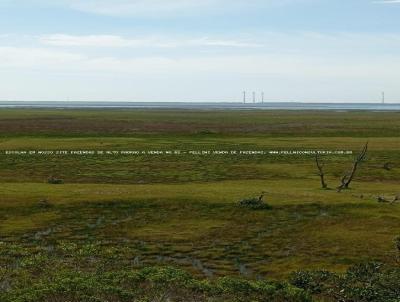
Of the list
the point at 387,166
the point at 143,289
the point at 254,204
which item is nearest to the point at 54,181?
the point at 254,204

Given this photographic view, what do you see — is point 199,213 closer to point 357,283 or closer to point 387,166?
point 357,283

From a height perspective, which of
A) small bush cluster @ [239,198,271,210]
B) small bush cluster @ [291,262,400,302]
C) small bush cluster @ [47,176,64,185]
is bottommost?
small bush cluster @ [291,262,400,302]

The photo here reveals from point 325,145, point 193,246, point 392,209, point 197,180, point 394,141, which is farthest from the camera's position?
point 394,141

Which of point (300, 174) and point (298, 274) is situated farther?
point (300, 174)

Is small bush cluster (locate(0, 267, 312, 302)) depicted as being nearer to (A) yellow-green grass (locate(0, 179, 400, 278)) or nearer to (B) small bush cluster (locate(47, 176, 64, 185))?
(A) yellow-green grass (locate(0, 179, 400, 278))

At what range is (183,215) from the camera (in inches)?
1404

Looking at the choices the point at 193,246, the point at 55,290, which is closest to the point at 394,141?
the point at 193,246

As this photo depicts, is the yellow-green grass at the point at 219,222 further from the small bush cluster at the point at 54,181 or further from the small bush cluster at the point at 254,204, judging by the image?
the small bush cluster at the point at 54,181

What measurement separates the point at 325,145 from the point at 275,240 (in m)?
54.5

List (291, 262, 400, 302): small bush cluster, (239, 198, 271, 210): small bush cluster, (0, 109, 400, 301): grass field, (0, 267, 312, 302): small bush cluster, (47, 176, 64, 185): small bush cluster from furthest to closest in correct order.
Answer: (47, 176, 64, 185): small bush cluster
(239, 198, 271, 210): small bush cluster
(0, 109, 400, 301): grass field
(291, 262, 400, 302): small bush cluster
(0, 267, 312, 302): small bush cluster

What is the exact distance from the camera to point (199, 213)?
3625 centimetres

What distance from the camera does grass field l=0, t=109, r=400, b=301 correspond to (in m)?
26.6

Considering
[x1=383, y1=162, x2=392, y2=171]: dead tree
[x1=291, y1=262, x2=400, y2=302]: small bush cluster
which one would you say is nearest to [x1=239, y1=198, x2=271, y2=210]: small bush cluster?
[x1=291, y1=262, x2=400, y2=302]: small bush cluster

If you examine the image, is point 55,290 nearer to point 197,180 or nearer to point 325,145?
point 197,180
